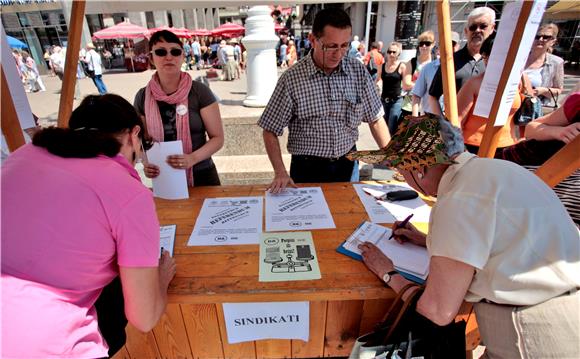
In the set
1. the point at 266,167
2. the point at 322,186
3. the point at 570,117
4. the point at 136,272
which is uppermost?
the point at 570,117

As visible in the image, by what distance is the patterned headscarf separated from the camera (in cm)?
100

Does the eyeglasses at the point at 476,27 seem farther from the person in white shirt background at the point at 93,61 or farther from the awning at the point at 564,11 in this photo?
the awning at the point at 564,11

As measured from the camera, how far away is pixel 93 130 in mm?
930

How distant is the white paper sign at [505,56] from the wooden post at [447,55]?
280 mm

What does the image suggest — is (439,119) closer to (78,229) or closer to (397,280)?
(397,280)

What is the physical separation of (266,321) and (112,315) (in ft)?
2.06

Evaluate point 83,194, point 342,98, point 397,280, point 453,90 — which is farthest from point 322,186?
point 83,194

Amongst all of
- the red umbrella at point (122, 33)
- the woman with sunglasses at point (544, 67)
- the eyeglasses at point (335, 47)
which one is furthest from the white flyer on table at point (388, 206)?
the red umbrella at point (122, 33)

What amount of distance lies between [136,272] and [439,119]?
1088 millimetres

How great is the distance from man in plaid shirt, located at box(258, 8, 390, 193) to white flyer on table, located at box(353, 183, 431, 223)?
0.36 metres

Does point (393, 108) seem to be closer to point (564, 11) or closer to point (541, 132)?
point (541, 132)

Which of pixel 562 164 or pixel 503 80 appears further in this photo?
pixel 503 80

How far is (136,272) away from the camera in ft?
2.91

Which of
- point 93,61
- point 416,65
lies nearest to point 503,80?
point 416,65
